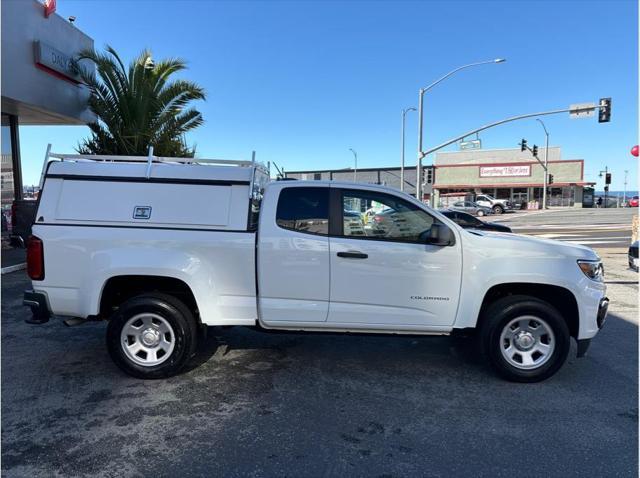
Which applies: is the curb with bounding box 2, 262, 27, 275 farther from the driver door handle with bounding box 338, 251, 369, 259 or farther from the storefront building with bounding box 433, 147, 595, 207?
the storefront building with bounding box 433, 147, 595, 207

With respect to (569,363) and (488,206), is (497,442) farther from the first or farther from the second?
(488,206)

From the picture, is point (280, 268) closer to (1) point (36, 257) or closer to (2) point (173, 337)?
(2) point (173, 337)

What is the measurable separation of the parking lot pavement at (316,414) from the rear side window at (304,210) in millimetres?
1428

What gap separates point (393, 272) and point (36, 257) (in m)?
3.29

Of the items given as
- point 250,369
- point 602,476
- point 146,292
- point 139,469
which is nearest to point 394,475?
point 602,476

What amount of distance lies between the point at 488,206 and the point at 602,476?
4475cm

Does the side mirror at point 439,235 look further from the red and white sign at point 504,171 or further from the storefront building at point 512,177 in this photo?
the red and white sign at point 504,171

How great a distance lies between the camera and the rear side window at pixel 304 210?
14.3 ft

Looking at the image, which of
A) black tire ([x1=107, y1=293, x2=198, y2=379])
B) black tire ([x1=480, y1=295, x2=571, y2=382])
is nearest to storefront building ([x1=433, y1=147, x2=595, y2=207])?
black tire ([x1=480, y1=295, x2=571, y2=382])

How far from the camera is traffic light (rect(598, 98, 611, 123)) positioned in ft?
74.3

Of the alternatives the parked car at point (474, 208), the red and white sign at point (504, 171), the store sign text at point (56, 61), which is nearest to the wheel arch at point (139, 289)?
the store sign text at point (56, 61)

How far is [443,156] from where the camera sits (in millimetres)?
60938

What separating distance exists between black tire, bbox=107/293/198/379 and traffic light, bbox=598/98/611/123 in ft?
80.4

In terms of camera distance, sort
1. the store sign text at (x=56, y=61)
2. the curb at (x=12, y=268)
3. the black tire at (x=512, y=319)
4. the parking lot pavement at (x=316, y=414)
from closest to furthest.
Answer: the parking lot pavement at (x=316, y=414) → the black tire at (x=512, y=319) → the curb at (x=12, y=268) → the store sign text at (x=56, y=61)
